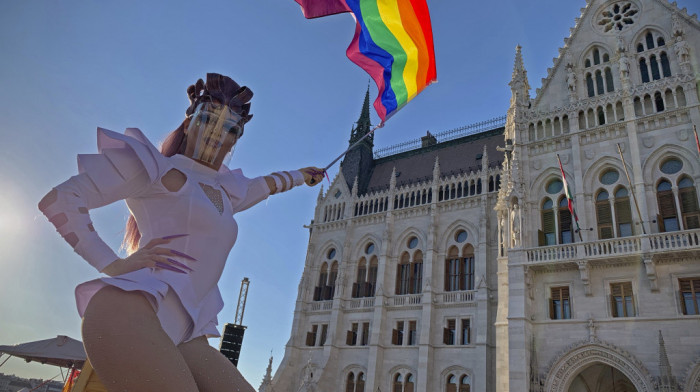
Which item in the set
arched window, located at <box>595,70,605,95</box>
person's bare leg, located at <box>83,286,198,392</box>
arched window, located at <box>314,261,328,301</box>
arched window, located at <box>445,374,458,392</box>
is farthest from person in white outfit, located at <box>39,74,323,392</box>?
arched window, located at <box>314,261,328,301</box>

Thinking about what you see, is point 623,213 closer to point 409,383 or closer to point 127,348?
point 409,383

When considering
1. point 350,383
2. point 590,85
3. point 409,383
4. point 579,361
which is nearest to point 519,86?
point 590,85

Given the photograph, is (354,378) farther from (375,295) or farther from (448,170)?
(448,170)

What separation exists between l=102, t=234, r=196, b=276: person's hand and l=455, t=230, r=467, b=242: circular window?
28.5 m

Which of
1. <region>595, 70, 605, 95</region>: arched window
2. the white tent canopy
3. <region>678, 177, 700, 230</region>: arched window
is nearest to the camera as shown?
the white tent canopy

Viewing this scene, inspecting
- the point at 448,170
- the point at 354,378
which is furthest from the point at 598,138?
the point at 354,378

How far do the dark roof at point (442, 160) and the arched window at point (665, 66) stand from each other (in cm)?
1183

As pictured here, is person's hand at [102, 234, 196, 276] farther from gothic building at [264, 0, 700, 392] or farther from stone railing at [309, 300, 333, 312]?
stone railing at [309, 300, 333, 312]

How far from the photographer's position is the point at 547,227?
20.8 metres

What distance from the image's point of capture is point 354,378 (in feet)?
98.4

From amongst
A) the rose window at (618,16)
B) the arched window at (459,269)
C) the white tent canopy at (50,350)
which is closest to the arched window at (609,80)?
the rose window at (618,16)

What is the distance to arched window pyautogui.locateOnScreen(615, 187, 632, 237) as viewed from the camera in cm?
1905

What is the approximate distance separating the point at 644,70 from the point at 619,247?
8.68m

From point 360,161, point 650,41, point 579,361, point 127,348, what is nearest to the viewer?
point 127,348
